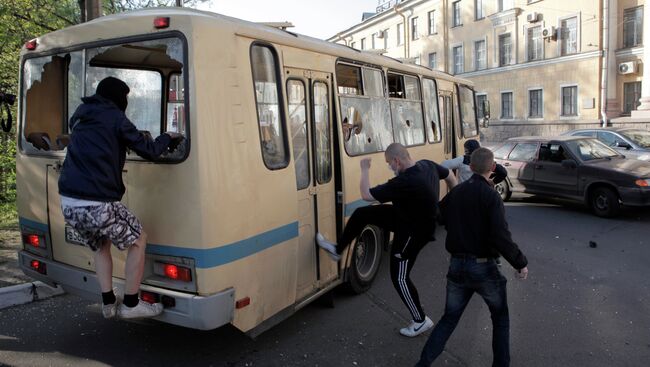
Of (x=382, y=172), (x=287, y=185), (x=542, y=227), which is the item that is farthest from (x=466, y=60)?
(x=287, y=185)

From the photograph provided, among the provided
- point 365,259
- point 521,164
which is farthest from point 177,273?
point 521,164

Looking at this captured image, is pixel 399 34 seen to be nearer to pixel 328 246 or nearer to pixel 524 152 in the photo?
pixel 524 152

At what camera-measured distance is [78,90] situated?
4637mm

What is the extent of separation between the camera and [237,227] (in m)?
3.85

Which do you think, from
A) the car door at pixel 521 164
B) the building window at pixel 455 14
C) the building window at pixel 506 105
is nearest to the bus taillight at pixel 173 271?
the car door at pixel 521 164

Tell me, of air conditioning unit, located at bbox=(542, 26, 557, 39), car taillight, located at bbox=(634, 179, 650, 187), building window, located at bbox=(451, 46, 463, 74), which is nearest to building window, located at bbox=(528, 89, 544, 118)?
air conditioning unit, located at bbox=(542, 26, 557, 39)

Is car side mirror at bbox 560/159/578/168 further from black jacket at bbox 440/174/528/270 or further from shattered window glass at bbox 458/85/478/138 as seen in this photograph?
black jacket at bbox 440/174/528/270

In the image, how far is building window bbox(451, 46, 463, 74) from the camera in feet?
123

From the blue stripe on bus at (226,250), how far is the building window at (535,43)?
30.6m

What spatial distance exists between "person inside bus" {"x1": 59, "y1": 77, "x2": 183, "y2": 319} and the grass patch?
272 inches

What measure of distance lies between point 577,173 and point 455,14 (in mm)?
29467

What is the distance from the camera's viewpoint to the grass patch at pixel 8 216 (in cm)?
966

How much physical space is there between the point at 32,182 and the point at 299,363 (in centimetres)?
284

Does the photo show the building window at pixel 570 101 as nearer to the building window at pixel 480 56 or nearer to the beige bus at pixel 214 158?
the building window at pixel 480 56
